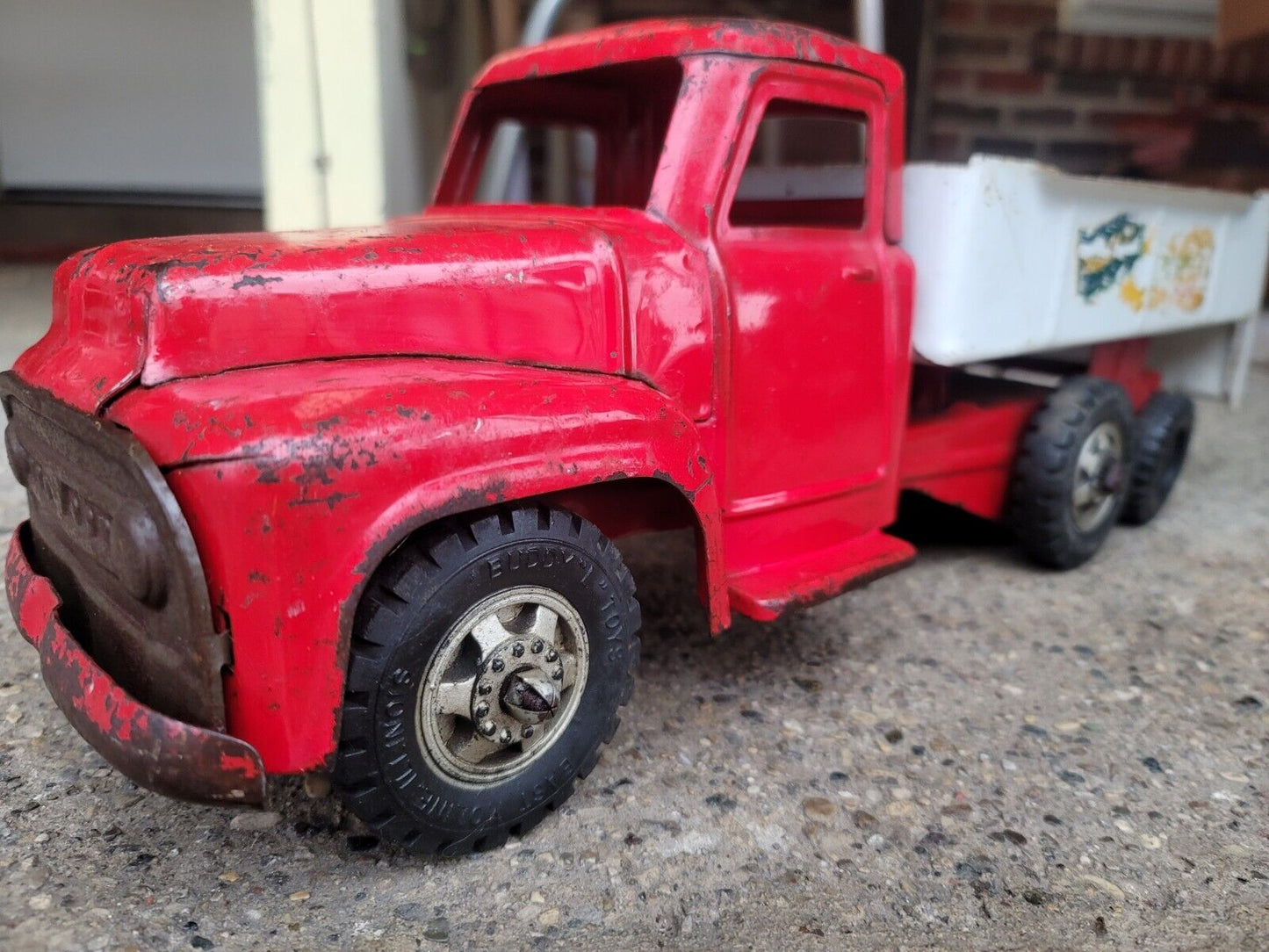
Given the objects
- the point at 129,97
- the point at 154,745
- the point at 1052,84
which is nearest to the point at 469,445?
the point at 154,745

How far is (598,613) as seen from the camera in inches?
72.1

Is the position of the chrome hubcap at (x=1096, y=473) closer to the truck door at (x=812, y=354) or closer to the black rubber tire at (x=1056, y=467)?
the black rubber tire at (x=1056, y=467)

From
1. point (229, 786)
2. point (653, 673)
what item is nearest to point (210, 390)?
point (229, 786)

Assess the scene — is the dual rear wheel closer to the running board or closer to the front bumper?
the running board

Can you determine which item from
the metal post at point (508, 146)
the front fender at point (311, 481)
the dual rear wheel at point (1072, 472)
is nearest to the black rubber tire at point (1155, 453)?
the dual rear wheel at point (1072, 472)

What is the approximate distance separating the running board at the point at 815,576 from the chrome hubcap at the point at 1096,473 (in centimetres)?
92

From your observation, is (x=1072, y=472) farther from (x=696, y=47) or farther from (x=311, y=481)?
(x=311, y=481)

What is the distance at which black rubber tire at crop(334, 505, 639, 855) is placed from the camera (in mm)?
1573

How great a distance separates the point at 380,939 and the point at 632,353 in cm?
115

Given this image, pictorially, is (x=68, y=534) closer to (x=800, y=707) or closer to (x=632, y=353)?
(x=632, y=353)

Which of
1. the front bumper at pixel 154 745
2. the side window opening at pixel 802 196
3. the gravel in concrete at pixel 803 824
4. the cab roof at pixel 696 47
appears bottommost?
the gravel in concrete at pixel 803 824

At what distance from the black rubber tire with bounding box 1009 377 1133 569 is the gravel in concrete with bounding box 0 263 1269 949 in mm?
334

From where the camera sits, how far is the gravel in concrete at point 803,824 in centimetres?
164

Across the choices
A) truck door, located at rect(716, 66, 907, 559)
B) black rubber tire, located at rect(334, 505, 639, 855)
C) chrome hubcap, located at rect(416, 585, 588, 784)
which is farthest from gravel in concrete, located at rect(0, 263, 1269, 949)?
truck door, located at rect(716, 66, 907, 559)
